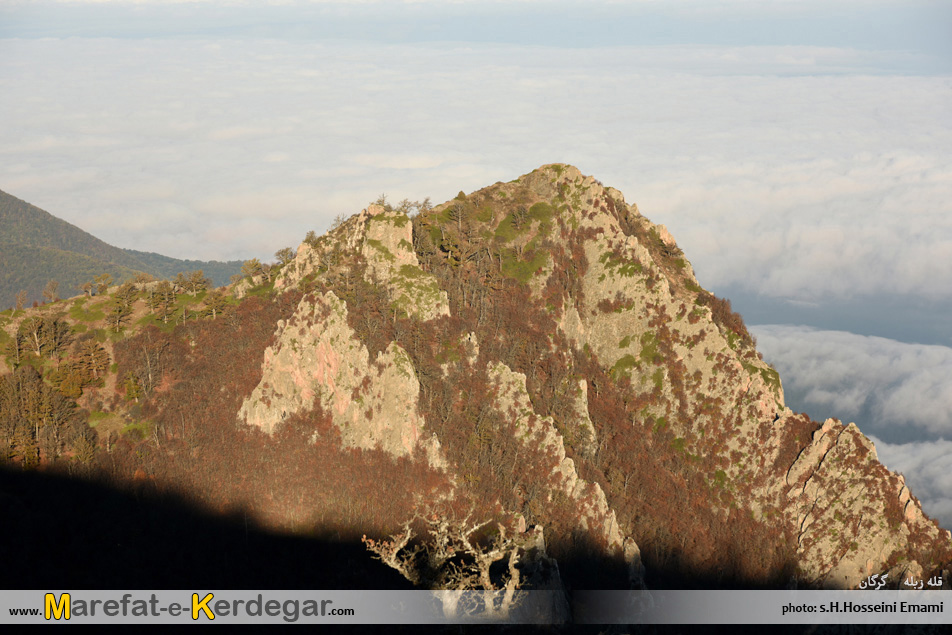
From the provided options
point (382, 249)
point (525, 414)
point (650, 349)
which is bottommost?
point (525, 414)

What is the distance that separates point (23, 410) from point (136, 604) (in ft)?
135

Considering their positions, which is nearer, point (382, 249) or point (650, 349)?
point (382, 249)

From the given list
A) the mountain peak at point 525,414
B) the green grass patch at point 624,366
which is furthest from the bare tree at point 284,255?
the green grass patch at point 624,366

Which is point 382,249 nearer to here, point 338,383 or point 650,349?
point 338,383

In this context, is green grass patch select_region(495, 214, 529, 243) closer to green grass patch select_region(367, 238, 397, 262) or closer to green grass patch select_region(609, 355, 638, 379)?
green grass patch select_region(367, 238, 397, 262)

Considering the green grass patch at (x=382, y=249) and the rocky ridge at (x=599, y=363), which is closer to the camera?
the rocky ridge at (x=599, y=363)

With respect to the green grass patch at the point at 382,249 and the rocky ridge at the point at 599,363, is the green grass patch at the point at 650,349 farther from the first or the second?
the green grass patch at the point at 382,249

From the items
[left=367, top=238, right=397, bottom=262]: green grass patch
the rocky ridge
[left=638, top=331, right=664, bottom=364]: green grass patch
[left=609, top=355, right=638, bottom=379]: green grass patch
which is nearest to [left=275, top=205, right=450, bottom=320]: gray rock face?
[left=367, top=238, right=397, bottom=262]: green grass patch

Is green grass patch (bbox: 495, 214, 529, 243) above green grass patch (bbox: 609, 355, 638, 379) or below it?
above

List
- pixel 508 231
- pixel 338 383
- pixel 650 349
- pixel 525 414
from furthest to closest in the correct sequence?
1. pixel 508 231
2. pixel 650 349
3. pixel 525 414
4. pixel 338 383

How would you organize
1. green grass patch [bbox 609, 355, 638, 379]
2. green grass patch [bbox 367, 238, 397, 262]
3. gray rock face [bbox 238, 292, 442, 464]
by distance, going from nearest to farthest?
gray rock face [bbox 238, 292, 442, 464] < green grass patch [bbox 367, 238, 397, 262] < green grass patch [bbox 609, 355, 638, 379]

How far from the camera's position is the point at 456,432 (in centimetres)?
13450

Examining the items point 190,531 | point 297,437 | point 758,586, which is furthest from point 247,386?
point 758,586

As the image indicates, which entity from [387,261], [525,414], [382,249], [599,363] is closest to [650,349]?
[599,363]
